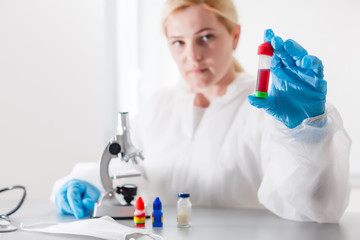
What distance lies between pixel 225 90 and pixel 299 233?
2.58 feet

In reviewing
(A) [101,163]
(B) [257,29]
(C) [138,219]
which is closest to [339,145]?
(C) [138,219]

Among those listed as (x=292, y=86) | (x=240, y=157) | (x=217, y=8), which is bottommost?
(x=240, y=157)

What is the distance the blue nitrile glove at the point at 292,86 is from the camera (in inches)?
45.9

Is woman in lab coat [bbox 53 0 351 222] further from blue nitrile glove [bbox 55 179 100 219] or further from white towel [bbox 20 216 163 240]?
white towel [bbox 20 216 163 240]

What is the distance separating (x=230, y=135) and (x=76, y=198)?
592 mm

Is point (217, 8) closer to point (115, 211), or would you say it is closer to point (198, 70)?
point (198, 70)

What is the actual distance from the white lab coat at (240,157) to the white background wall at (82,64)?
0.93 meters

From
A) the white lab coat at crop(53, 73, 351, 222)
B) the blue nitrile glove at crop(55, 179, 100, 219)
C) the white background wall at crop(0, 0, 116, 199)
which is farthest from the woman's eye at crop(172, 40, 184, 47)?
the white background wall at crop(0, 0, 116, 199)

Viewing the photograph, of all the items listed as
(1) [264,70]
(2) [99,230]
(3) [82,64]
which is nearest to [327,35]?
(3) [82,64]

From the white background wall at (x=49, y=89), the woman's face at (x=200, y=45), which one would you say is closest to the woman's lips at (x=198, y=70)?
the woman's face at (x=200, y=45)

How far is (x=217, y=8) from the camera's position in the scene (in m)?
1.75

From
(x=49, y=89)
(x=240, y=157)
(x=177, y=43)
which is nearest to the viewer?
(x=240, y=157)

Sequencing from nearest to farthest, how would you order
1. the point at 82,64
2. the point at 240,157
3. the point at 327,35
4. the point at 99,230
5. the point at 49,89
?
the point at 99,230 < the point at 240,157 < the point at 327,35 < the point at 49,89 < the point at 82,64

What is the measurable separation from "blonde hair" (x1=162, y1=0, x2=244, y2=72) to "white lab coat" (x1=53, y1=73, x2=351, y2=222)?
0.22 meters
